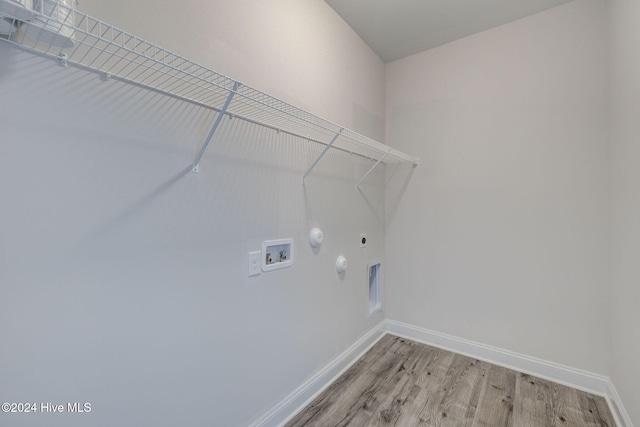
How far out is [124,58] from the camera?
88 centimetres

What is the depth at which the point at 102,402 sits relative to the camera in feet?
2.95

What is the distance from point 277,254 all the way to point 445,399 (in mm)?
1434

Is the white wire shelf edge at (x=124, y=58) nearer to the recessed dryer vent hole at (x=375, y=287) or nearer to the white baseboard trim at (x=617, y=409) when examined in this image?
the recessed dryer vent hole at (x=375, y=287)

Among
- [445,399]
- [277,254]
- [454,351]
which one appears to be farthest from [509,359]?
[277,254]

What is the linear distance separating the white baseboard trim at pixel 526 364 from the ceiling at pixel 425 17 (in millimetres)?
2510

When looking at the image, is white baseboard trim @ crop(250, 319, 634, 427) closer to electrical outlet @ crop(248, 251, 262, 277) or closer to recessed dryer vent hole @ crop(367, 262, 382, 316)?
recessed dryer vent hole @ crop(367, 262, 382, 316)

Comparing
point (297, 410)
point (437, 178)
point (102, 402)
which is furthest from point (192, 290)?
point (437, 178)

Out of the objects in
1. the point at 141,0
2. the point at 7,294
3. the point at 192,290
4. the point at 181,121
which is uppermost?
the point at 141,0

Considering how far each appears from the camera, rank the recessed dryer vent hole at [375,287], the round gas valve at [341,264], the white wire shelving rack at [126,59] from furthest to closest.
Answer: the recessed dryer vent hole at [375,287]
the round gas valve at [341,264]
the white wire shelving rack at [126,59]

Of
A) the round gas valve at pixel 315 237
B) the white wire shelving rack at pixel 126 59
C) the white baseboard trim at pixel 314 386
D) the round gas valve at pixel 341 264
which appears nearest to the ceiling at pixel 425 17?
the white wire shelving rack at pixel 126 59

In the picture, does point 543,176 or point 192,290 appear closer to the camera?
point 192,290

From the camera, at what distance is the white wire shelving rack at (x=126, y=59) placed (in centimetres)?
68

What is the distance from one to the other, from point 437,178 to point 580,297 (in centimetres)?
126

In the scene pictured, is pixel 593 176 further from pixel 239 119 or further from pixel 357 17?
pixel 239 119
